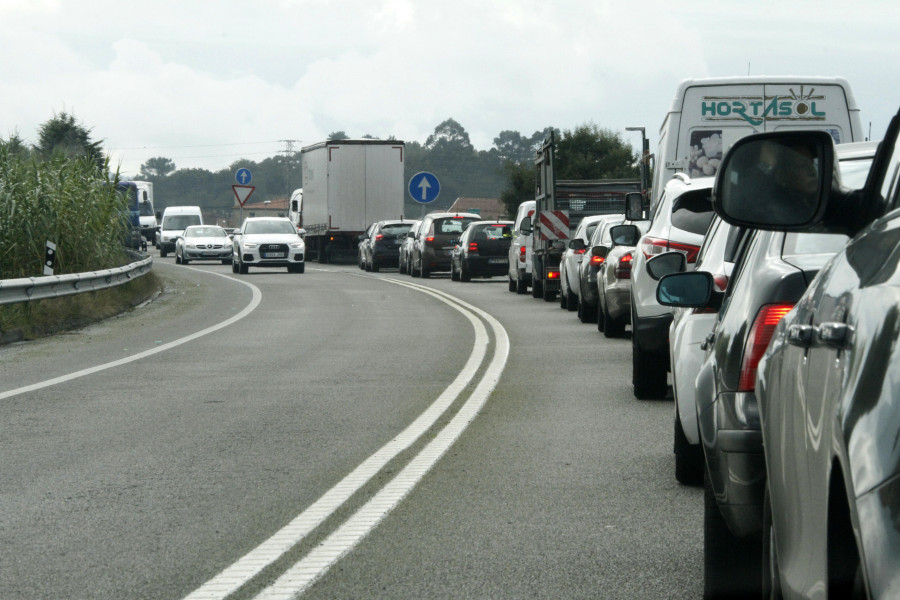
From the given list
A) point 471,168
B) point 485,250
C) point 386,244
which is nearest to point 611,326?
point 485,250

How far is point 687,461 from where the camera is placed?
728 cm

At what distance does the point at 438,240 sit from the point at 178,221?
31.3 meters

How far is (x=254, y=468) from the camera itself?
7.92 metres

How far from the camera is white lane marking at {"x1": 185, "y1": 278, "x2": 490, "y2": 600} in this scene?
17.2 feet

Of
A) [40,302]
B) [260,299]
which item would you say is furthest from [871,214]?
[260,299]

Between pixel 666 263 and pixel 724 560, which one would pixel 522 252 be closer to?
pixel 666 263

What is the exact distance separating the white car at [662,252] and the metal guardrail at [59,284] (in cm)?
911

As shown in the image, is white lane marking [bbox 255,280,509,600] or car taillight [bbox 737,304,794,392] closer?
car taillight [bbox 737,304,794,392]

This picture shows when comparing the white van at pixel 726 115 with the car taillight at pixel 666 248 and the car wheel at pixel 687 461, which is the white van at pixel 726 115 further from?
the car wheel at pixel 687 461

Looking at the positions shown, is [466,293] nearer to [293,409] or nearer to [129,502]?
[293,409]

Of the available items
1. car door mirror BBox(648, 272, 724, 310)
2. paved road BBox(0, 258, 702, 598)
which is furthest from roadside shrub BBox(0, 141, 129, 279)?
car door mirror BBox(648, 272, 724, 310)

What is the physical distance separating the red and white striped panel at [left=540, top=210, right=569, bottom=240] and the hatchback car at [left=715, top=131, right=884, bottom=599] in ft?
72.2

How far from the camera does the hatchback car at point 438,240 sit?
38.9m

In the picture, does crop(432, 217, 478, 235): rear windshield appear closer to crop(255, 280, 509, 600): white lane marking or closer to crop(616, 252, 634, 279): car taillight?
crop(616, 252, 634, 279): car taillight
